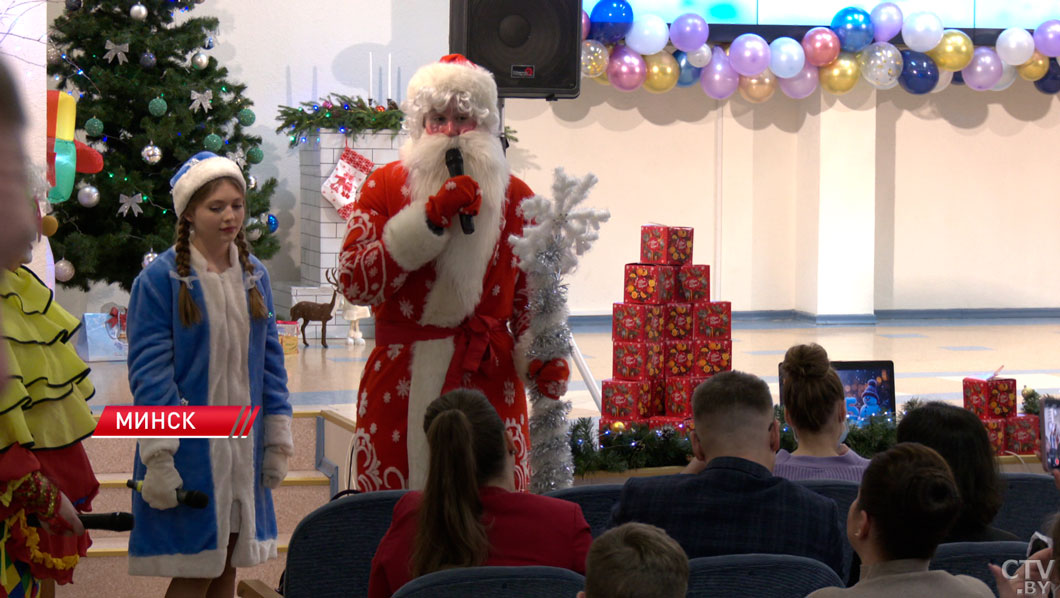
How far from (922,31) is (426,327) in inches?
296

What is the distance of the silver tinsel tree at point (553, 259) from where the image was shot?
2719 millimetres

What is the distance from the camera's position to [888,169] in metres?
10.9

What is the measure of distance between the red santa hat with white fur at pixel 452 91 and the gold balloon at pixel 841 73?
705 centimetres

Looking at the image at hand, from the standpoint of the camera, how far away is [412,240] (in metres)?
2.69

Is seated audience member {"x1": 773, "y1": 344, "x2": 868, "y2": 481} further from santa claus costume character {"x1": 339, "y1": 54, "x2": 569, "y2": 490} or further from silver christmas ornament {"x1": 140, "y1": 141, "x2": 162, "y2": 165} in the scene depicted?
silver christmas ornament {"x1": 140, "y1": 141, "x2": 162, "y2": 165}

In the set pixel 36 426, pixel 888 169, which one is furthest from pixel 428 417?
pixel 888 169

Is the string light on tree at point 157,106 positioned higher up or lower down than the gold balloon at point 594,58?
lower down

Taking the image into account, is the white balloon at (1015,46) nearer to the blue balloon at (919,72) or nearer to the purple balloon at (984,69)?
the purple balloon at (984,69)

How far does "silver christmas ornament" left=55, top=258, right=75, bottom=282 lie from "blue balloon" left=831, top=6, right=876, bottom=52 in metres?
6.11

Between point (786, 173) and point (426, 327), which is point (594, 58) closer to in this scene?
point (786, 173)

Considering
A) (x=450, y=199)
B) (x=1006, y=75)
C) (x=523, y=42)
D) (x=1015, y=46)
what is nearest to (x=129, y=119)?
(x=523, y=42)

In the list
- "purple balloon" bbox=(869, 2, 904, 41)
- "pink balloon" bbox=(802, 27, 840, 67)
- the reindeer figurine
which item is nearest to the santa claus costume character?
the reindeer figurine

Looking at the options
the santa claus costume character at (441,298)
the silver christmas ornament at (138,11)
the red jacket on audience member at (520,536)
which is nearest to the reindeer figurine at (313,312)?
the silver christmas ornament at (138,11)

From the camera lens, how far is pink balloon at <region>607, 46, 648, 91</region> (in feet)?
29.2
